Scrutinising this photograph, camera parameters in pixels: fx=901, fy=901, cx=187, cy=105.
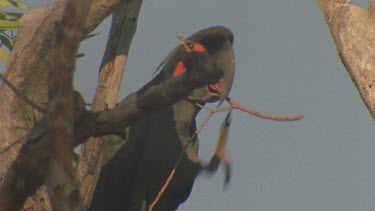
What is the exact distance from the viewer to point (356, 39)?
115 inches

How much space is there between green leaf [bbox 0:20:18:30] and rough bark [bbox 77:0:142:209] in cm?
37

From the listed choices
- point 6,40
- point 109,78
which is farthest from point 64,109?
point 6,40

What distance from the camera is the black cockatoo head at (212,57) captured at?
279 centimetres

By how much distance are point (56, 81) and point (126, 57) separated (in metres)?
1.44

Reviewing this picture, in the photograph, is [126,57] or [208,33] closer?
[208,33]

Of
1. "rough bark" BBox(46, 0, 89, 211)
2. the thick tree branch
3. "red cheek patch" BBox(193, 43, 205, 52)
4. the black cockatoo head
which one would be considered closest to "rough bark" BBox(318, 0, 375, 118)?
the black cockatoo head

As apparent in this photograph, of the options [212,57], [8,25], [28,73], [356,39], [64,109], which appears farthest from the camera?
[8,25]

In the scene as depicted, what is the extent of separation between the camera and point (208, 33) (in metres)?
3.16

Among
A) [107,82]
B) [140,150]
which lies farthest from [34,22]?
[140,150]

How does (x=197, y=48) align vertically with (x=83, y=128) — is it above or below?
above

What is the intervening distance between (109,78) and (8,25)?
0.45 metres

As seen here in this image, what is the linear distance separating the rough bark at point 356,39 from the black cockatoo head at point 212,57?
1.16 ft

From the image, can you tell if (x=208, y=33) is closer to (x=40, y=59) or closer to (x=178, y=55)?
(x=178, y=55)

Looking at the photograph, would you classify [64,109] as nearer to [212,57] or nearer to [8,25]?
[212,57]
